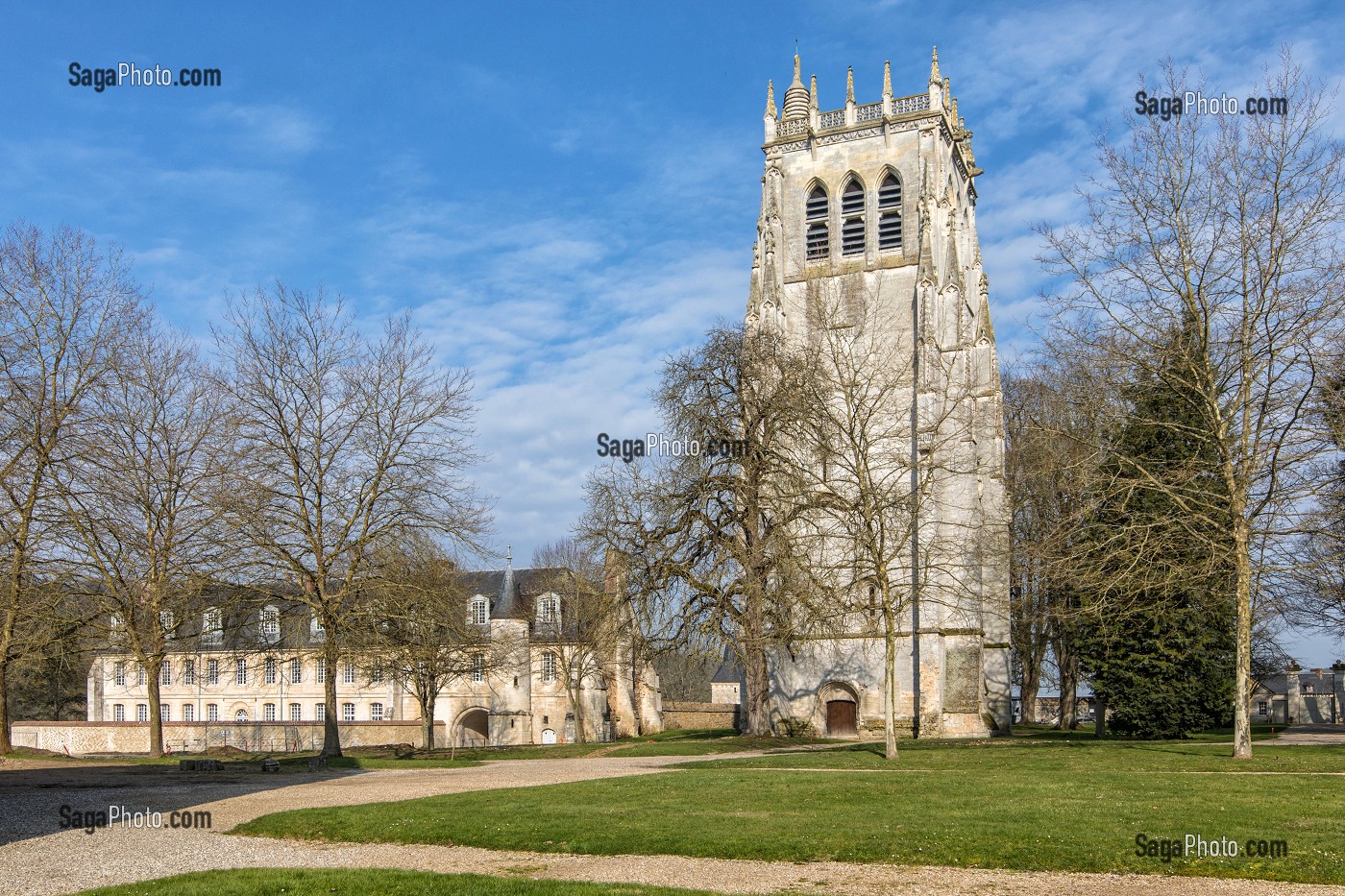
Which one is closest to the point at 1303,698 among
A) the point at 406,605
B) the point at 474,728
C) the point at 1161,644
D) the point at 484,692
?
the point at 1161,644

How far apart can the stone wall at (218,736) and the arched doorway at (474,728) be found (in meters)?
10.9

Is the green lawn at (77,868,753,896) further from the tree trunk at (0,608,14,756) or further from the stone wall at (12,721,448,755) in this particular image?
the stone wall at (12,721,448,755)

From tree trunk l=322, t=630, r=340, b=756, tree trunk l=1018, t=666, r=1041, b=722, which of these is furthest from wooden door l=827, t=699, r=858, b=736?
tree trunk l=322, t=630, r=340, b=756

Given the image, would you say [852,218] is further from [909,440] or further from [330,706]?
[330,706]

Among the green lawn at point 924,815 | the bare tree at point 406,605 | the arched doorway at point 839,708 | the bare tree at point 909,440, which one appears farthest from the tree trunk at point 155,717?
the arched doorway at point 839,708

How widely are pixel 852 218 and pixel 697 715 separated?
2911cm

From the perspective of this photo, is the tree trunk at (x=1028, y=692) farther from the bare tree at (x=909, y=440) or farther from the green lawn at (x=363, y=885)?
the green lawn at (x=363, y=885)

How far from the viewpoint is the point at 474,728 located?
58250mm

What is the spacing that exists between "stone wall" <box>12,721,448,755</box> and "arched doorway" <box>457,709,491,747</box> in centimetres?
1091

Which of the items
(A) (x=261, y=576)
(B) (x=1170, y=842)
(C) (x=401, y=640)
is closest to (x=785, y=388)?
(C) (x=401, y=640)

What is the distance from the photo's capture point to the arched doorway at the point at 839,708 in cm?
3709

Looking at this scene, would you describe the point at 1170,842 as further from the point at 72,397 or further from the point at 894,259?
the point at 894,259

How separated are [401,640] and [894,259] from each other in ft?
71.3

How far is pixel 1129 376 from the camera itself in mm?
25297
